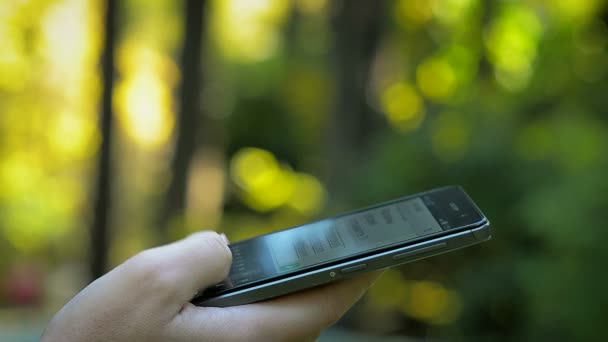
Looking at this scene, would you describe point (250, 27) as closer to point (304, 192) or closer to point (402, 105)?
point (304, 192)

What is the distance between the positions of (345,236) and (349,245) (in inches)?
1.0

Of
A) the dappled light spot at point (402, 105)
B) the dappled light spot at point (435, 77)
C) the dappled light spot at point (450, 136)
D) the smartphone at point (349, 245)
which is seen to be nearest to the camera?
the smartphone at point (349, 245)

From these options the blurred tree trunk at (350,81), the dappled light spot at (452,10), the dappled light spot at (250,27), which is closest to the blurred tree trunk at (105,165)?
the blurred tree trunk at (350,81)

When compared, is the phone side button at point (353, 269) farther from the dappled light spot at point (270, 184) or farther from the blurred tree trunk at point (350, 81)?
the dappled light spot at point (270, 184)

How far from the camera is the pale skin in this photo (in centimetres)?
58

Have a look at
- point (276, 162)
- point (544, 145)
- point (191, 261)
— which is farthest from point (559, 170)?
point (276, 162)

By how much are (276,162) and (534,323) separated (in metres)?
3.55

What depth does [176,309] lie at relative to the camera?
0.60 meters

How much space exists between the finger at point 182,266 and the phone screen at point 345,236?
6cm

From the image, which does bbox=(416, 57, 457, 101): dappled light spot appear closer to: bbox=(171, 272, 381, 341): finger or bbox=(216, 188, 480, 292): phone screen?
bbox=(216, 188, 480, 292): phone screen

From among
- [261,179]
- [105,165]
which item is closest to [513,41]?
[261,179]

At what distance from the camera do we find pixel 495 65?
406 cm

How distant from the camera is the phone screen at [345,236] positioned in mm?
729

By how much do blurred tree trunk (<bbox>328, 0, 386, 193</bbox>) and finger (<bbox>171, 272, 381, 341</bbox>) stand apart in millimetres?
2444
